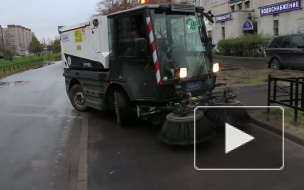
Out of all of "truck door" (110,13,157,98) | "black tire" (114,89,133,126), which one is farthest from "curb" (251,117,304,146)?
"black tire" (114,89,133,126)

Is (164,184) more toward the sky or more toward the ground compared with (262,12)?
more toward the ground

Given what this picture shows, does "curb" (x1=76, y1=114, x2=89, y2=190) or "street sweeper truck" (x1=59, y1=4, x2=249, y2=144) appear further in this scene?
"street sweeper truck" (x1=59, y1=4, x2=249, y2=144)

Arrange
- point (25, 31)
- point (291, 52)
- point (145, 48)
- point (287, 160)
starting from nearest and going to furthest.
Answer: point (287, 160) < point (145, 48) < point (291, 52) < point (25, 31)

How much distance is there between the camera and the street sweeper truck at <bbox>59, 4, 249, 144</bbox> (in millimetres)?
5668

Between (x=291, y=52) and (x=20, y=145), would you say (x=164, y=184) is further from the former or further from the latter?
(x=291, y=52)

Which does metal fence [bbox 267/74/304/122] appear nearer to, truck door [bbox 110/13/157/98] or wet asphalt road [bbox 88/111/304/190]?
wet asphalt road [bbox 88/111/304/190]

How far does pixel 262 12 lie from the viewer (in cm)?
3080

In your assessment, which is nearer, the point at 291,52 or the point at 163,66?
the point at 163,66

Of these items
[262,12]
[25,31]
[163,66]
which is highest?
[25,31]

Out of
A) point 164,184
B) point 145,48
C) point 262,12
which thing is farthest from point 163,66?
point 262,12

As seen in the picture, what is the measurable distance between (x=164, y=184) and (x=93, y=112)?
5554 millimetres

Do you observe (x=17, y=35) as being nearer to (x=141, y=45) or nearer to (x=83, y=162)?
(x=141, y=45)
